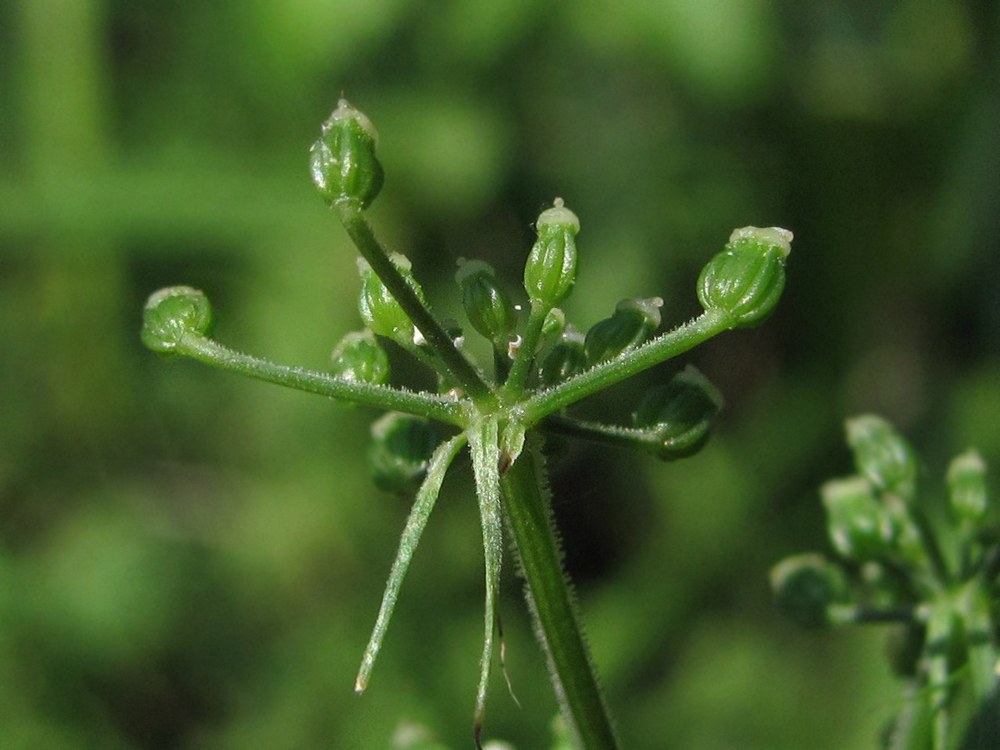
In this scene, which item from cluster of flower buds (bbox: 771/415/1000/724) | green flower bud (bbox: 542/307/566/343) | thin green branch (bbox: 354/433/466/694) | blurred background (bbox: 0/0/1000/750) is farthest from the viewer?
blurred background (bbox: 0/0/1000/750)

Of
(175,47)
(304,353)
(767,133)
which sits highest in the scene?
(175,47)

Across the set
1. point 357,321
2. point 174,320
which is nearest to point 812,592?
point 174,320

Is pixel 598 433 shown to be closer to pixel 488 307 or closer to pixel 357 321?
pixel 488 307

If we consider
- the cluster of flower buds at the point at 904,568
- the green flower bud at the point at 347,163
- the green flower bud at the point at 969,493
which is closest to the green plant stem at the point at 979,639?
the cluster of flower buds at the point at 904,568

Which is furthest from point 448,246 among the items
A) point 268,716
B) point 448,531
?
→ point 268,716

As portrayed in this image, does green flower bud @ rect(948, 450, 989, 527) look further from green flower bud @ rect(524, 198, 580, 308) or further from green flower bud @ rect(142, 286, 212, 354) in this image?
green flower bud @ rect(142, 286, 212, 354)

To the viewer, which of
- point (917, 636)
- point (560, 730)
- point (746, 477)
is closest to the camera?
point (560, 730)

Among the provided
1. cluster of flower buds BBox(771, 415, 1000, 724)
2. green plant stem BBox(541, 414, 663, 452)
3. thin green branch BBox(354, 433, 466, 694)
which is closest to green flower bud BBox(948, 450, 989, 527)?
cluster of flower buds BBox(771, 415, 1000, 724)

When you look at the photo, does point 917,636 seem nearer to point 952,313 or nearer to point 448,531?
point 448,531
